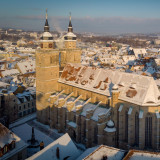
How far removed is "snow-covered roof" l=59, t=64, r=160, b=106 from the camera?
36.5 m

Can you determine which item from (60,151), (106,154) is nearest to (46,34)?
(60,151)

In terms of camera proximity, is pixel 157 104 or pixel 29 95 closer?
pixel 157 104

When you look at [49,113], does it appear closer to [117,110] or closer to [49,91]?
[49,91]

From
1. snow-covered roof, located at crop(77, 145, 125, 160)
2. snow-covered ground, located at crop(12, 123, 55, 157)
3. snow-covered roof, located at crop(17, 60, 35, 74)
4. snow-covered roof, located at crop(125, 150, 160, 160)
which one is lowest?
snow-covered ground, located at crop(12, 123, 55, 157)

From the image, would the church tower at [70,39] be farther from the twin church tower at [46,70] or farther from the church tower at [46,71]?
the church tower at [46,71]

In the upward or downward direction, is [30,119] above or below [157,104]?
below

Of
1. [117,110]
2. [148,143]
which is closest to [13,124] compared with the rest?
[117,110]

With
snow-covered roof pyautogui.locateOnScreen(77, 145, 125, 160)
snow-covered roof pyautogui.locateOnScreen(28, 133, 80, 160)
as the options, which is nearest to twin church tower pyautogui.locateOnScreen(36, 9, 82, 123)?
snow-covered roof pyautogui.locateOnScreen(28, 133, 80, 160)

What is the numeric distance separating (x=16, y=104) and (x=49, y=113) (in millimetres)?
9556

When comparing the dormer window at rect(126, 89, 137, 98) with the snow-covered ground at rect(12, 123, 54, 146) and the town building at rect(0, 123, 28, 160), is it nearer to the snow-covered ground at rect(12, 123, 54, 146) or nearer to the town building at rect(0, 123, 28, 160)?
the snow-covered ground at rect(12, 123, 54, 146)

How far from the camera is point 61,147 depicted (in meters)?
28.1

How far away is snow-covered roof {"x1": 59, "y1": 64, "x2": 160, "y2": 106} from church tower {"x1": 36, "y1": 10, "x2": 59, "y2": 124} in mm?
2628

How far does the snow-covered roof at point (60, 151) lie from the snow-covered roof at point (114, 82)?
552 inches

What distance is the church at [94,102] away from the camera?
36.3 meters
